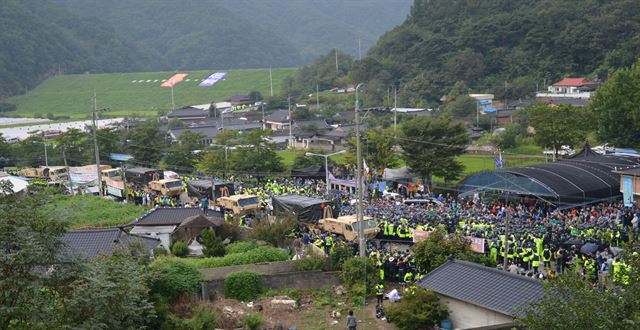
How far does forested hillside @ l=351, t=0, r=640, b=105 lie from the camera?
66.4 metres

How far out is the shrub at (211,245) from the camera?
67.9ft

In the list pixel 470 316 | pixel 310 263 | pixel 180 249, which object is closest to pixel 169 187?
pixel 180 249

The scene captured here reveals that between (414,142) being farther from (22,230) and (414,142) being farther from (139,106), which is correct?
(139,106)

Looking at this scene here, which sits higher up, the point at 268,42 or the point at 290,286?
the point at 268,42

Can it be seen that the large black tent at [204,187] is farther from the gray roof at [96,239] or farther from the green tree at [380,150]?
the gray roof at [96,239]

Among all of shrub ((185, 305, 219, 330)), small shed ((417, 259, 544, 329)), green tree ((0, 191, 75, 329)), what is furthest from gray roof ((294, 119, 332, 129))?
green tree ((0, 191, 75, 329))

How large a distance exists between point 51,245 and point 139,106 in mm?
89127

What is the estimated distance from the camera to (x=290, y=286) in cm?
1808

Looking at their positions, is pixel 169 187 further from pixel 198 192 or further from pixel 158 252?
pixel 158 252

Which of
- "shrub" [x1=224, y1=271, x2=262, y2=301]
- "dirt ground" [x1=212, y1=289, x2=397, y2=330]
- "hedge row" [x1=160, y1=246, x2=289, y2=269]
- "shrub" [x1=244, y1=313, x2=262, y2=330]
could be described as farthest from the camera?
"hedge row" [x1=160, y1=246, x2=289, y2=269]

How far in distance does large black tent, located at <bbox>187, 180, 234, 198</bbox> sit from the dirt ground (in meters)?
14.1

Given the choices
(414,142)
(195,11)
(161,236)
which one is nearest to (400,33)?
(414,142)

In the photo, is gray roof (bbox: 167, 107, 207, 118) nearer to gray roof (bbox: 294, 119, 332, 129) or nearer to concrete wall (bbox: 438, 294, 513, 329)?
gray roof (bbox: 294, 119, 332, 129)

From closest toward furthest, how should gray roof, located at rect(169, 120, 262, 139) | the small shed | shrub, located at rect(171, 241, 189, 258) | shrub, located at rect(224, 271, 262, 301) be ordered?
the small shed
shrub, located at rect(224, 271, 262, 301)
shrub, located at rect(171, 241, 189, 258)
gray roof, located at rect(169, 120, 262, 139)
